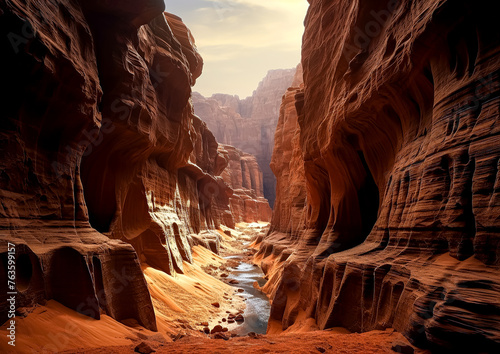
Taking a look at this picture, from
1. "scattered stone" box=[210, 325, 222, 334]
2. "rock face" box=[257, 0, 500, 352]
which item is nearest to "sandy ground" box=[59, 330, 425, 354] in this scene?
"rock face" box=[257, 0, 500, 352]

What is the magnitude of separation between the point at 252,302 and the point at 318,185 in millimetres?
7822

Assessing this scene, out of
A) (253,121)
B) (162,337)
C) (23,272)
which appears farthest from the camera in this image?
(253,121)

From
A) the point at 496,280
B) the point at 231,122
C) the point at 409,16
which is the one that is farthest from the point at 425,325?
the point at 231,122

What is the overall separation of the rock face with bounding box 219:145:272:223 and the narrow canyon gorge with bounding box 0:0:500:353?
136 feet

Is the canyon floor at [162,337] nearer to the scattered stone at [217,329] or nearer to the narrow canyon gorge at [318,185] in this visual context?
the narrow canyon gorge at [318,185]

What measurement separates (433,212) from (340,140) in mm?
6283

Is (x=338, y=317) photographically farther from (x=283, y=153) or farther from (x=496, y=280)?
(x=283, y=153)

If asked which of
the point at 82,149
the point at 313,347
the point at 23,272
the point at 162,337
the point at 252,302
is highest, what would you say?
the point at 82,149

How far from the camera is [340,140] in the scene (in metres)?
11.3

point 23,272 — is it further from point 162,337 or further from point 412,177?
point 412,177

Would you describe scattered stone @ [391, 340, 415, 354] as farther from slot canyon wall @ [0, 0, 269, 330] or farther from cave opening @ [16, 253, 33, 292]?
cave opening @ [16, 253, 33, 292]

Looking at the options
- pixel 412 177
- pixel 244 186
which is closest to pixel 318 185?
pixel 412 177

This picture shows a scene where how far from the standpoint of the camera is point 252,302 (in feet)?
50.3

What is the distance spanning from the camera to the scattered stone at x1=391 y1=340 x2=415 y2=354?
4159 millimetres
